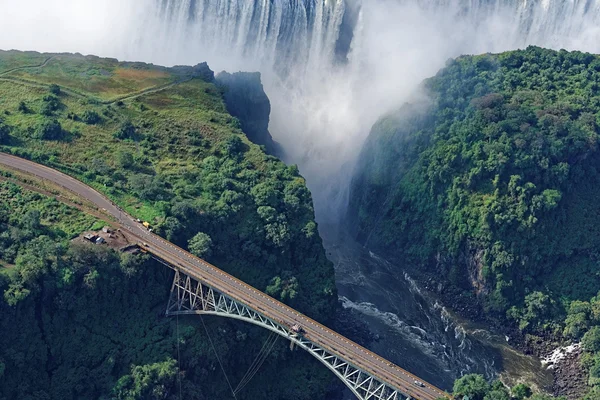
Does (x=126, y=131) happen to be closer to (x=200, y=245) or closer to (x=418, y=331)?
(x=200, y=245)

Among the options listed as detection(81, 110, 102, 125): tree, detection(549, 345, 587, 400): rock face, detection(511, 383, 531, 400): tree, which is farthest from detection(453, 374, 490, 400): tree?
detection(81, 110, 102, 125): tree

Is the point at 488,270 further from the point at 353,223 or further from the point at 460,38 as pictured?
the point at 460,38

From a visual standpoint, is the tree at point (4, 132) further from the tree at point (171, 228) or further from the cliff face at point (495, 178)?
the cliff face at point (495, 178)

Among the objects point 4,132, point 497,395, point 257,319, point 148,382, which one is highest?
point 4,132

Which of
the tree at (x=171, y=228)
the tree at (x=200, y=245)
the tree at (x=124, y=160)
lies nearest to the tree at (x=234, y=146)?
the tree at (x=124, y=160)

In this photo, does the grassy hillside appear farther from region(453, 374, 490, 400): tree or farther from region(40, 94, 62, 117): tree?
region(453, 374, 490, 400): tree

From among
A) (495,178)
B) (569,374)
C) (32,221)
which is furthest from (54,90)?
(569,374)

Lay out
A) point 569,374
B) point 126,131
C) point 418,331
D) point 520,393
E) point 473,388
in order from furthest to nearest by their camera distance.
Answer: point 126,131 → point 418,331 → point 569,374 → point 520,393 → point 473,388
